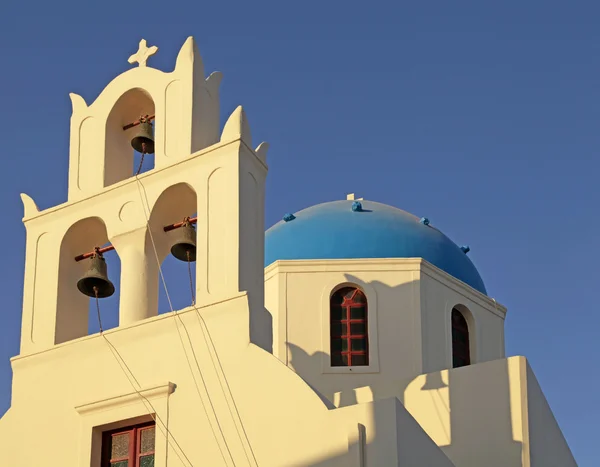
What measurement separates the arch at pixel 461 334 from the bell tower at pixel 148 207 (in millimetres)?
6316

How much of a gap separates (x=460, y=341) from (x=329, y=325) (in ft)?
7.84

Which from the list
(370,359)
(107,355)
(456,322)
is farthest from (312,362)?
(107,355)

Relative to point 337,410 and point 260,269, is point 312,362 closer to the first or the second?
point 260,269

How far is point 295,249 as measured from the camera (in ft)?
67.6

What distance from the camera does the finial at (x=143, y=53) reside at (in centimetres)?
1666

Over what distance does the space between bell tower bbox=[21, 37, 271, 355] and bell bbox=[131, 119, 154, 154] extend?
0.01m

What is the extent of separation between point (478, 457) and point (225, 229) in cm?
473

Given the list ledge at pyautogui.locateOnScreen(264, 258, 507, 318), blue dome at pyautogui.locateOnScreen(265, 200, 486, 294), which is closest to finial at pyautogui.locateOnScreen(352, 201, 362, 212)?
blue dome at pyautogui.locateOnScreen(265, 200, 486, 294)

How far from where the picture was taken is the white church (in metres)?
13.5

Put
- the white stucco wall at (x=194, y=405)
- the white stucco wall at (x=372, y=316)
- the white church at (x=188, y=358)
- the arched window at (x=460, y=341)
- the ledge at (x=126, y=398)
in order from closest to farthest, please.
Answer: the white stucco wall at (x=194, y=405) → the white church at (x=188, y=358) → the ledge at (x=126, y=398) → the white stucco wall at (x=372, y=316) → the arched window at (x=460, y=341)

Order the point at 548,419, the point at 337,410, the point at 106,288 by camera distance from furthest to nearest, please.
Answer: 1. the point at 548,419
2. the point at 106,288
3. the point at 337,410

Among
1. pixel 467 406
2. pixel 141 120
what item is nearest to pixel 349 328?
pixel 467 406

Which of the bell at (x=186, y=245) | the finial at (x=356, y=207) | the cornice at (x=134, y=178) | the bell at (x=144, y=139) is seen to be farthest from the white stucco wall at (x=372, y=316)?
the cornice at (x=134, y=178)

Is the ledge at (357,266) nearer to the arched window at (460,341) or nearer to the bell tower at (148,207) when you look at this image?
the arched window at (460,341)
